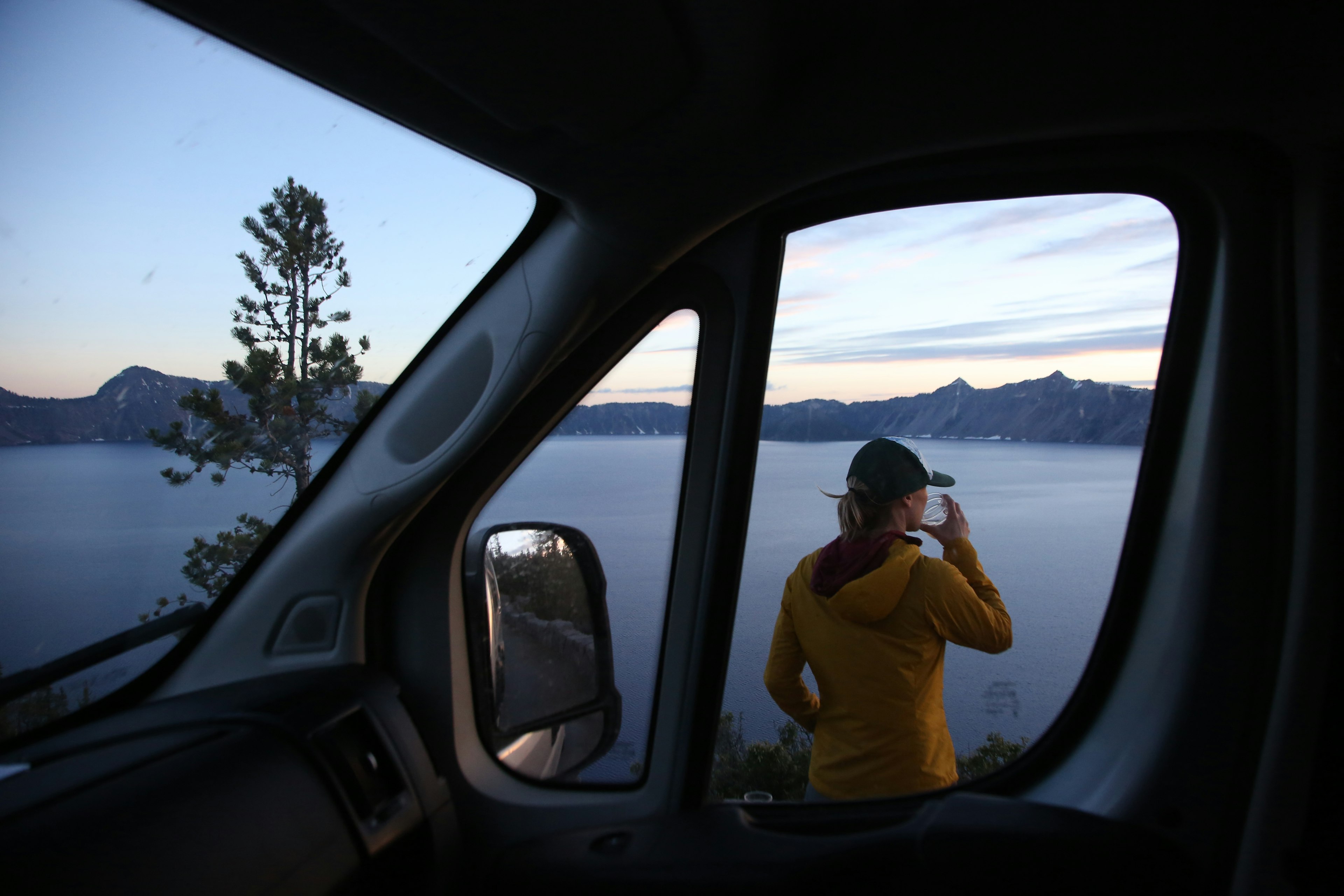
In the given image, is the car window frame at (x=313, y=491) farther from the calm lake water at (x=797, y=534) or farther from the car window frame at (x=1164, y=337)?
the car window frame at (x=1164, y=337)

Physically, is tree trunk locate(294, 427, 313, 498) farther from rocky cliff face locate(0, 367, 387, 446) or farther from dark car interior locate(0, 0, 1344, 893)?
rocky cliff face locate(0, 367, 387, 446)

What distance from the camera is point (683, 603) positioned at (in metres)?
2.11

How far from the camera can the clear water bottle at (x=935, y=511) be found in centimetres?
233

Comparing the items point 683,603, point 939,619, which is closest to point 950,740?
point 939,619

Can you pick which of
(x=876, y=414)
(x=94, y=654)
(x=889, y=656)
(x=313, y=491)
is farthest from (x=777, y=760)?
(x=94, y=654)

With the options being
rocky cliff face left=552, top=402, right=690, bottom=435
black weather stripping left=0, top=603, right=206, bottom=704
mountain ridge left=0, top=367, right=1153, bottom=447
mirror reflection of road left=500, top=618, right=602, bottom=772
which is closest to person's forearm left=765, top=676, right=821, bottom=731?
mirror reflection of road left=500, top=618, right=602, bottom=772

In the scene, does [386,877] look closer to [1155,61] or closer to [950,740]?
[950,740]

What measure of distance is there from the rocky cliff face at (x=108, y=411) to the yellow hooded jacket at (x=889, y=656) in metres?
1.86

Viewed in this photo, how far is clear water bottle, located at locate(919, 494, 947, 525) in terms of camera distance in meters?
2.33

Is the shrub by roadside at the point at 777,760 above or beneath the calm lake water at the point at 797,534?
beneath

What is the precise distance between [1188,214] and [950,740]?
169cm

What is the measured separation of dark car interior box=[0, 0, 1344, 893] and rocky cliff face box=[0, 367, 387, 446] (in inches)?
16.5

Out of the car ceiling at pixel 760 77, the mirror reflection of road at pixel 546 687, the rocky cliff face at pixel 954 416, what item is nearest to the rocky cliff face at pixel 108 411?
the car ceiling at pixel 760 77

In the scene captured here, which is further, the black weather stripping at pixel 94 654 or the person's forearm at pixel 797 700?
the person's forearm at pixel 797 700
